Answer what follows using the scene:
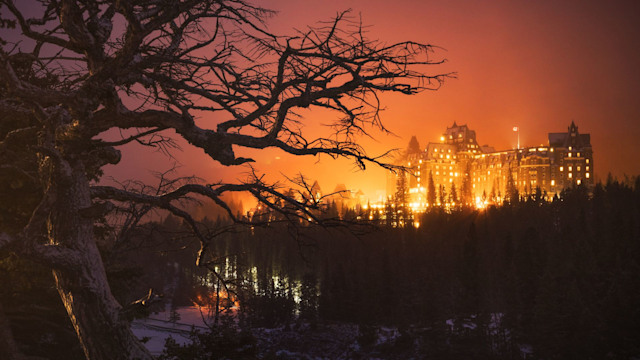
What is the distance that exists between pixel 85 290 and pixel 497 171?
186147mm

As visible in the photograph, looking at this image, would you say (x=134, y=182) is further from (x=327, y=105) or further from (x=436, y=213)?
(x=436, y=213)

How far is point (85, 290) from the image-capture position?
6027 mm

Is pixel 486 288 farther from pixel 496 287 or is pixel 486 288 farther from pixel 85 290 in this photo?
pixel 85 290

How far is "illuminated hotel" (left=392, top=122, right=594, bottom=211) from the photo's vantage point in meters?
158

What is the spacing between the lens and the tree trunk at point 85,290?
6.03 metres

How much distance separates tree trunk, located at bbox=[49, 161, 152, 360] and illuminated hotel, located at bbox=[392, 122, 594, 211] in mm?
136327

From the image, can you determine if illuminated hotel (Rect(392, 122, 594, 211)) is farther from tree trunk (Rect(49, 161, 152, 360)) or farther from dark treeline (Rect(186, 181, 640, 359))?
tree trunk (Rect(49, 161, 152, 360))

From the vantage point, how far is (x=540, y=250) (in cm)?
9275

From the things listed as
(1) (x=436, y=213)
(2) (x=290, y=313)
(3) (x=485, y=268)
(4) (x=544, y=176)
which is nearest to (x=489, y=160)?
(4) (x=544, y=176)

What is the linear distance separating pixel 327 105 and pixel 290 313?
8932 cm

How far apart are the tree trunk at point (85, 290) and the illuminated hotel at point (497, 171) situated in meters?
136

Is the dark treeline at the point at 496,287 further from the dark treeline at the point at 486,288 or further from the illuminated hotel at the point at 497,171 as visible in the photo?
the illuminated hotel at the point at 497,171

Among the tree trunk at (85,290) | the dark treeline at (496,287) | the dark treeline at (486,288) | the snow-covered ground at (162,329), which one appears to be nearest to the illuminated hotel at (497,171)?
the dark treeline at (486,288)

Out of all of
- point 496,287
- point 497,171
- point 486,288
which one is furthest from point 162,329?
point 497,171
